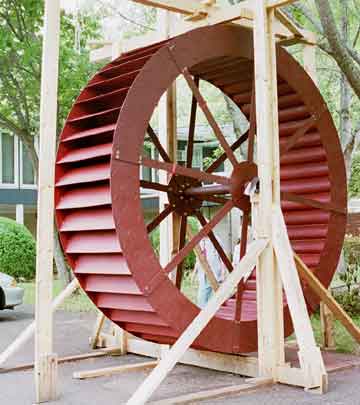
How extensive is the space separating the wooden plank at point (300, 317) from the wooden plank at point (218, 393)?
0.43 m

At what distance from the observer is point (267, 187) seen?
7.09m

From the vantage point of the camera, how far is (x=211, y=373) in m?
7.48

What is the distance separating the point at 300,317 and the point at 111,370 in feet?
6.59

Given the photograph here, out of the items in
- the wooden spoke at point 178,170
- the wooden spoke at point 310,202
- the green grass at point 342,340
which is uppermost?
the wooden spoke at point 178,170

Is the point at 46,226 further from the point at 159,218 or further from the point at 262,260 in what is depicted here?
the point at 262,260

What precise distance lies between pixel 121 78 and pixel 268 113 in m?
1.53

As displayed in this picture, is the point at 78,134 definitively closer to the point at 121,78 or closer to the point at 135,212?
the point at 121,78

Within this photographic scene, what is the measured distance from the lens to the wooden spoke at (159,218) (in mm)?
7934

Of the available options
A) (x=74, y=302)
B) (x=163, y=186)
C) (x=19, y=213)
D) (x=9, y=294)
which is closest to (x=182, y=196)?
(x=163, y=186)

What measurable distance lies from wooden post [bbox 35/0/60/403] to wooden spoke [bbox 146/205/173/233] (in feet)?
5.67

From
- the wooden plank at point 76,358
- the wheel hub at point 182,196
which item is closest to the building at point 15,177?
the wooden plank at point 76,358

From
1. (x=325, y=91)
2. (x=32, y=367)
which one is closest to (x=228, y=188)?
(x=32, y=367)

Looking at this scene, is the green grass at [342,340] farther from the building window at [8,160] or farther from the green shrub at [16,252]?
the building window at [8,160]

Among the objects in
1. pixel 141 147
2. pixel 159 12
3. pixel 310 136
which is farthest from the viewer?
pixel 310 136
